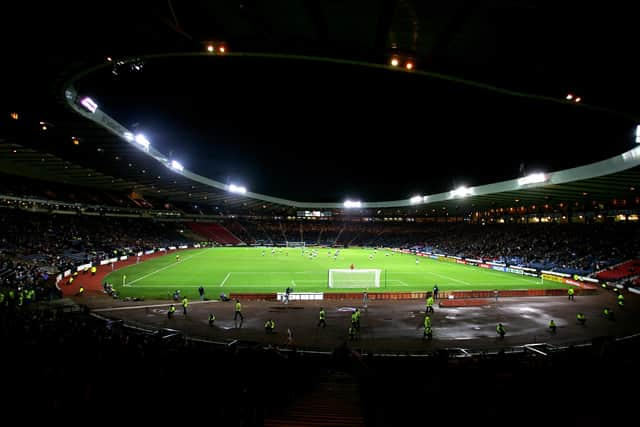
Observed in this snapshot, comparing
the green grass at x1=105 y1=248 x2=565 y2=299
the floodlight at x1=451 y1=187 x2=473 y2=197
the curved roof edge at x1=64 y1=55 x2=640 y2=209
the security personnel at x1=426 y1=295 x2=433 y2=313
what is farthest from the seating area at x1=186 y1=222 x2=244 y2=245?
the security personnel at x1=426 y1=295 x2=433 y2=313

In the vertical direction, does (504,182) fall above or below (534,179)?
above

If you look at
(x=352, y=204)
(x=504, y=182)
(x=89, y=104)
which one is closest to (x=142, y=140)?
(x=89, y=104)

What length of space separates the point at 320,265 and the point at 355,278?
1528 cm

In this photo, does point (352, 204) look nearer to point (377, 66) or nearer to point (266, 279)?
point (266, 279)

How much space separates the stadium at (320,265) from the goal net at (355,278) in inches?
11.3

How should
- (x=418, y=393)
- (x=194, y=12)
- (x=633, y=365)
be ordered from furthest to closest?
(x=194, y=12) < (x=633, y=365) < (x=418, y=393)

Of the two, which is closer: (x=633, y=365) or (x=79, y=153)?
(x=633, y=365)

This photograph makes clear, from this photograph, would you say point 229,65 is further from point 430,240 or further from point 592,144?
point 430,240

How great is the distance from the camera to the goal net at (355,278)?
115 ft

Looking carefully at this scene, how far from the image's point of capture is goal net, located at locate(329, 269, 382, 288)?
35.0 meters

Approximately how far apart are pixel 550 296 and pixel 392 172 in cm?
3288

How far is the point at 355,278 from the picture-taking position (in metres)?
36.8

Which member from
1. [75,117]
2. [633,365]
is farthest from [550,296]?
[75,117]

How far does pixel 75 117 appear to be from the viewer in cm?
2345
